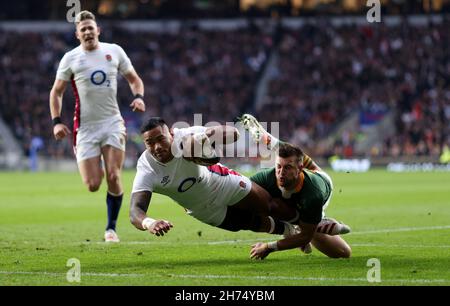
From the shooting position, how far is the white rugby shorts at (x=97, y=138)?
13164 millimetres

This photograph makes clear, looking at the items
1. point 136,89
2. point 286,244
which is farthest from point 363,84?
point 286,244

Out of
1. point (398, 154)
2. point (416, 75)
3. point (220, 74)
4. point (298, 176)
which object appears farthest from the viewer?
point (220, 74)

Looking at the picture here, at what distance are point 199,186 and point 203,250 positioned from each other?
1683 millimetres

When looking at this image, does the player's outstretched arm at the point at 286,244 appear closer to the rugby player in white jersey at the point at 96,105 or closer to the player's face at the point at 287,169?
the player's face at the point at 287,169

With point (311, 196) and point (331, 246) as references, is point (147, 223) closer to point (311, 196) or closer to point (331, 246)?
point (311, 196)

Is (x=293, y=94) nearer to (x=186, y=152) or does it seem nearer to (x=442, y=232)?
(x=442, y=232)

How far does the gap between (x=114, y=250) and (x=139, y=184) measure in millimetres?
1898

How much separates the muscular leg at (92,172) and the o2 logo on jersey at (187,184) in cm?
326

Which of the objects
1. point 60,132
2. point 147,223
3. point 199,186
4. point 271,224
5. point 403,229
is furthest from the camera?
point 403,229

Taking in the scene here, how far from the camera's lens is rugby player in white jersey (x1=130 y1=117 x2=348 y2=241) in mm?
9508

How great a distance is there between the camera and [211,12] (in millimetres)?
52469

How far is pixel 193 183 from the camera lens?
32.9ft

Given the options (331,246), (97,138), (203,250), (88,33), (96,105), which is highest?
(88,33)
